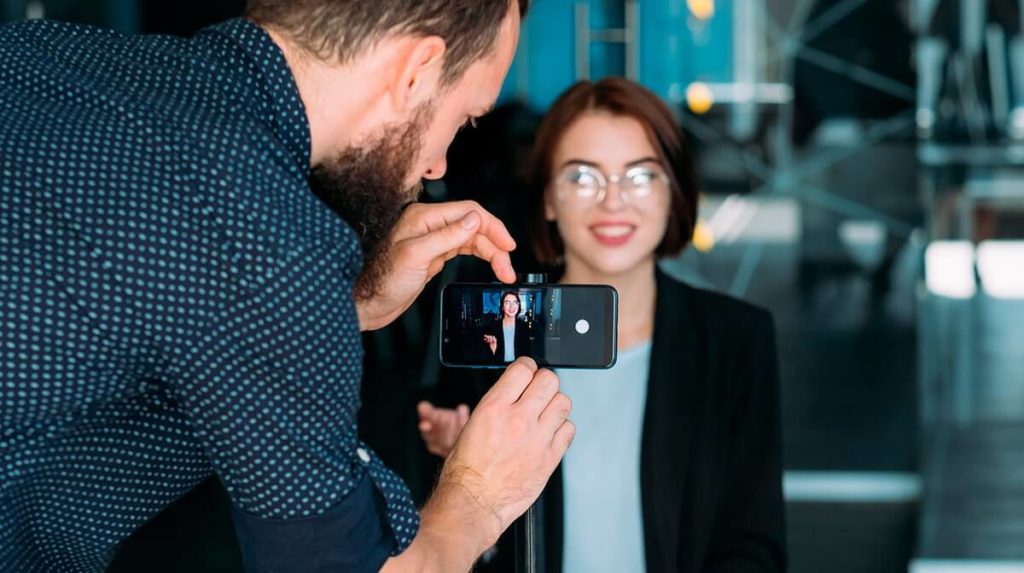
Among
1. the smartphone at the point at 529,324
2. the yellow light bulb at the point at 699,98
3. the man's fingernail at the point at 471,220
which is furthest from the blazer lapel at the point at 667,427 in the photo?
the yellow light bulb at the point at 699,98

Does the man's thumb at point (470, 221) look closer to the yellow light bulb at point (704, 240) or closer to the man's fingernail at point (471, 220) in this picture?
the man's fingernail at point (471, 220)

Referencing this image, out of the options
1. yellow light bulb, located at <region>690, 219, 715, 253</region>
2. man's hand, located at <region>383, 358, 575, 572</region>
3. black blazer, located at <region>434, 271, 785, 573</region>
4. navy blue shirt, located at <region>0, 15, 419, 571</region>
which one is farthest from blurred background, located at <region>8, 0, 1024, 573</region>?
navy blue shirt, located at <region>0, 15, 419, 571</region>

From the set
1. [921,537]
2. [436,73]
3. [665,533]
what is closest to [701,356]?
[665,533]

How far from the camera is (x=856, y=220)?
4051 mm

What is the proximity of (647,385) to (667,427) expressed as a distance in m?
0.10

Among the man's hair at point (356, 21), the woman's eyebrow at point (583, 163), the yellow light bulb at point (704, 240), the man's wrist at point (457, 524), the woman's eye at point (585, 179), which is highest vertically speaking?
the man's hair at point (356, 21)

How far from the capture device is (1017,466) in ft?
13.5

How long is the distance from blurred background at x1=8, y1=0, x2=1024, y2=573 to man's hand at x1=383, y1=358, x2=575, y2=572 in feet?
7.61

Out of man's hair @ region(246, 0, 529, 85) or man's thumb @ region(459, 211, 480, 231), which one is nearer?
man's hair @ region(246, 0, 529, 85)

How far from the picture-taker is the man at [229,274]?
1090 millimetres

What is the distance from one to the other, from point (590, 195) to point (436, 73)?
4.00 feet

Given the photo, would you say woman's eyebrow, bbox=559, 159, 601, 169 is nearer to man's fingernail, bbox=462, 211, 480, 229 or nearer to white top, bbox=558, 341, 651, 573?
white top, bbox=558, 341, 651, 573

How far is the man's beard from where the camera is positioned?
134 cm

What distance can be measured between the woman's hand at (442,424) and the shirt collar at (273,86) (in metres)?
1.07
